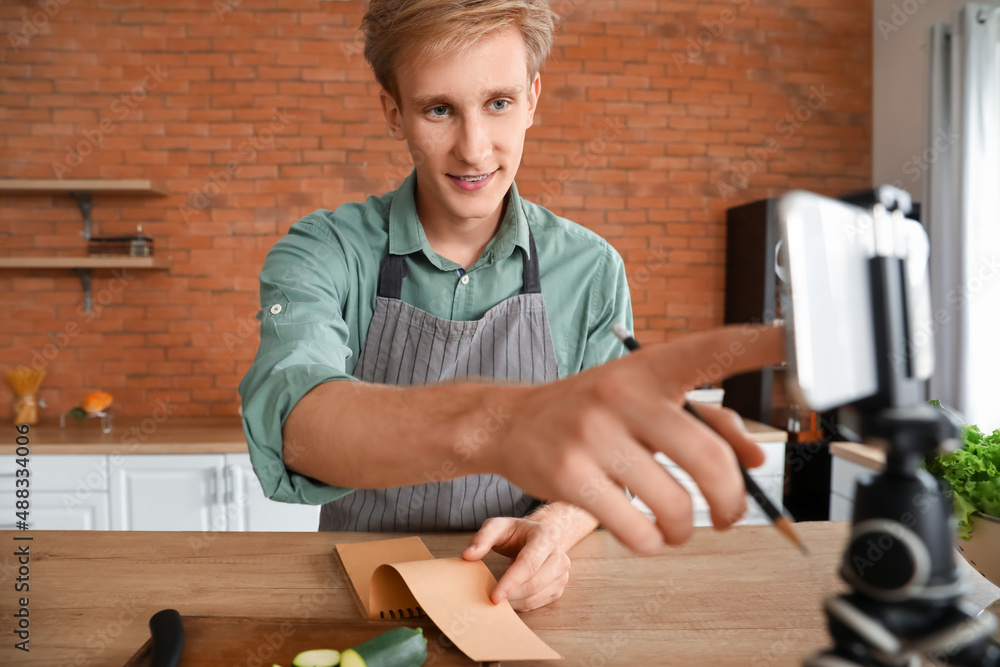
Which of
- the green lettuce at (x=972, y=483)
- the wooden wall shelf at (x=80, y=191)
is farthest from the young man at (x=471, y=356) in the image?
the wooden wall shelf at (x=80, y=191)

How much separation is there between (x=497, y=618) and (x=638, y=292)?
116 inches

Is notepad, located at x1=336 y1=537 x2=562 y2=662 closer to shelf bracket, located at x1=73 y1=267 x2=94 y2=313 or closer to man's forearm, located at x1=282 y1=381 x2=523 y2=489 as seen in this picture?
man's forearm, located at x1=282 y1=381 x2=523 y2=489

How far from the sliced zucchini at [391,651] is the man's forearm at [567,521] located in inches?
15.1

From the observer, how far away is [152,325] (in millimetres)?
3383

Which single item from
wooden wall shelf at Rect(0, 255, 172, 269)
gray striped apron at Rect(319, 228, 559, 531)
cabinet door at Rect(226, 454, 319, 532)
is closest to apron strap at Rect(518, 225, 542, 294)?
gray striped apron at Rect(319, 228, 559, 531)

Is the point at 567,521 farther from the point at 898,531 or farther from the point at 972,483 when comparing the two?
the point at 898,531

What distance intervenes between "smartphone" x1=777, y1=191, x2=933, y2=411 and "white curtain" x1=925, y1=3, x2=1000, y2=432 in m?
2.94

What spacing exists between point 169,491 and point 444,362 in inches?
74.6

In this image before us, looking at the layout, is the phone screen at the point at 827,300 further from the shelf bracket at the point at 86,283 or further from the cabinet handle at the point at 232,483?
the shelf bracket at the point at 86,283

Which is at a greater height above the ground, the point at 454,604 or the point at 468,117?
the point at 468,117

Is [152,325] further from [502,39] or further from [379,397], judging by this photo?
[379,397]

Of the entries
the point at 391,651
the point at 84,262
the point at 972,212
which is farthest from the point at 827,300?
the point at 84,262

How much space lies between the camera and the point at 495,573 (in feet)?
3.22

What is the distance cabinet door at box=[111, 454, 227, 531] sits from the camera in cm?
271
